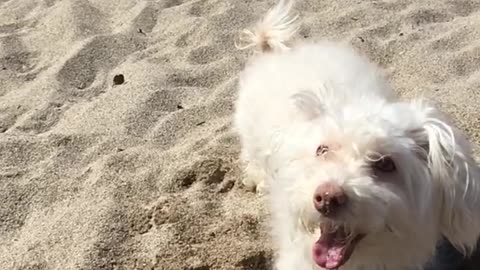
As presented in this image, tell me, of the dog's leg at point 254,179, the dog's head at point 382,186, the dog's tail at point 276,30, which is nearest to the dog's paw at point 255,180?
the dog's leg at point 254,179

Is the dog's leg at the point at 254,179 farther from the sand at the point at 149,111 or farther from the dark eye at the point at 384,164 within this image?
the dark eye at the point at 384,164

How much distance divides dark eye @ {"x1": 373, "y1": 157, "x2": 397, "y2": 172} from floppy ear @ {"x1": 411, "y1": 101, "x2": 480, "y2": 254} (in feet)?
0.33

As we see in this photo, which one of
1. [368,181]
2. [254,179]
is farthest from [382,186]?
[254,179]

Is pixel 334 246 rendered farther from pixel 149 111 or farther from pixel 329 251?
pixel 149 111

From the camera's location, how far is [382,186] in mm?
2098

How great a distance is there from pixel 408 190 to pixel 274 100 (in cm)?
79

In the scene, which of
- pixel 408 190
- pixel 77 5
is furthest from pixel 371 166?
pixel 77 5

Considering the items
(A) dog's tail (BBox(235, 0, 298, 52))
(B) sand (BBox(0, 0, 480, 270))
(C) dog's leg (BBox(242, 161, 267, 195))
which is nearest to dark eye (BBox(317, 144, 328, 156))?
(B) sand (BBox(0, 0, 480, 270))

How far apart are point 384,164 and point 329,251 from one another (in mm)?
268

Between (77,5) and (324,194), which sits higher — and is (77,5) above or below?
below

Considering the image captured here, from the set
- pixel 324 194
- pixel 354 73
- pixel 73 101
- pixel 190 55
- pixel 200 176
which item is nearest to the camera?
pixel 324 194

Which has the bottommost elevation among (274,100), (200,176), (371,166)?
(200,176)

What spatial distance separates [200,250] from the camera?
2740 mm

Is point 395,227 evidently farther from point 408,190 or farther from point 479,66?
point 479,66
